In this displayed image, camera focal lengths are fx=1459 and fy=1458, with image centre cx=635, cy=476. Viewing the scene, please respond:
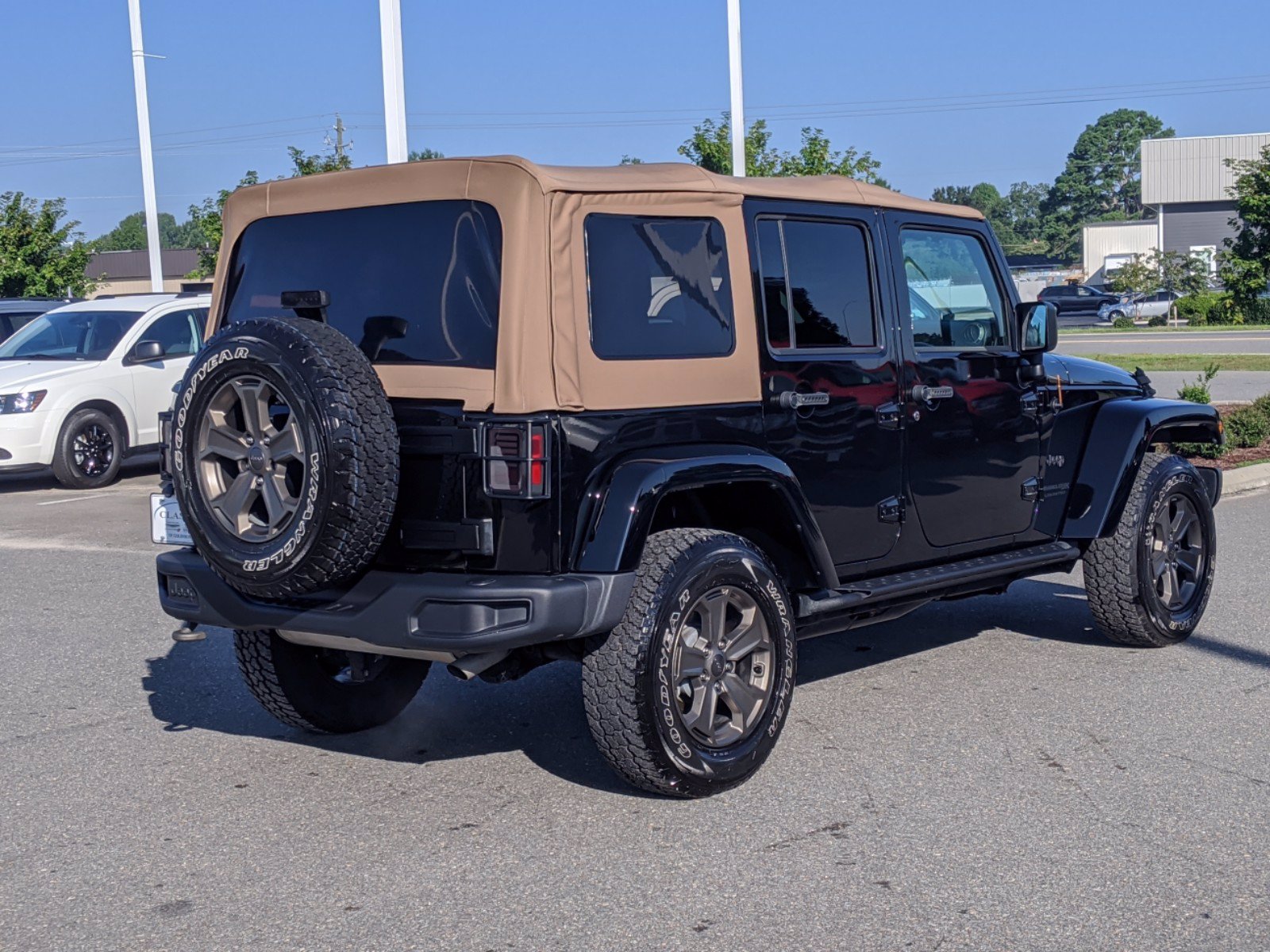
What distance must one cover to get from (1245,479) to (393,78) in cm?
814

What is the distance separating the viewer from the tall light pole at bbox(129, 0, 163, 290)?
23.5 metres

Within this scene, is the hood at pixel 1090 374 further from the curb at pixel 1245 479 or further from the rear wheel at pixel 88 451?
the rear wheel at pixel 88 451

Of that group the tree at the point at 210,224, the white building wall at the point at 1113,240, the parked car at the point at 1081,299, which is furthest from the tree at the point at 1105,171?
the tree at the point at 210,224

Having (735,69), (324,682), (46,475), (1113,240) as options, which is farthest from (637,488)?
(1113,240)

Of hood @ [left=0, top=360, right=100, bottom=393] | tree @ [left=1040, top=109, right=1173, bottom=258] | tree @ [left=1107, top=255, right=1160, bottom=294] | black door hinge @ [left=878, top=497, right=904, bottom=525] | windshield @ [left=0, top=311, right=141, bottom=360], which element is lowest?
black door hinge @ [left=878, top=497, right=904, bottom=525]

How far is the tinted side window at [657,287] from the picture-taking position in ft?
15.3

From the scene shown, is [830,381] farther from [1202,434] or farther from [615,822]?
[1202,434]

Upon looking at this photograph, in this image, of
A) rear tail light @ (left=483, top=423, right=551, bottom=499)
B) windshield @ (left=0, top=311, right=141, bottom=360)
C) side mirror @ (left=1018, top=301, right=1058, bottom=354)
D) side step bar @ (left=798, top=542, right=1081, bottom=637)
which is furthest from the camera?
windshield @ (left=0, top=311, right=141, bottom=360)

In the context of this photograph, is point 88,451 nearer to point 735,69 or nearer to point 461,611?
point 735,69

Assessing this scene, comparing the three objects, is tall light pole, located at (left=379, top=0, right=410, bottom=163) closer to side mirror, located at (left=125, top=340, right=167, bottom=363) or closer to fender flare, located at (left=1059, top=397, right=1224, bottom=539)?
side mirror, located at (left=125, top=340, right=167, bottom=363)

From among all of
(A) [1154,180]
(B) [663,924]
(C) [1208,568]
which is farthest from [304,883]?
(A) [1154,180]

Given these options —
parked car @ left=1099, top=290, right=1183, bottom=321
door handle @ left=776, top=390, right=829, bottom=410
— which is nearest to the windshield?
door handle @ left=776, top=390, right=829, bottom=410

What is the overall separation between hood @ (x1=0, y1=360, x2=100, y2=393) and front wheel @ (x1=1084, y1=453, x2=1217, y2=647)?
10.2 meters

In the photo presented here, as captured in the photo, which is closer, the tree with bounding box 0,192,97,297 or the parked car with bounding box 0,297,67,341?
the parked car with bounding box 0,297,67,341
